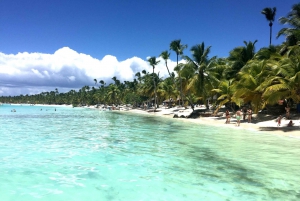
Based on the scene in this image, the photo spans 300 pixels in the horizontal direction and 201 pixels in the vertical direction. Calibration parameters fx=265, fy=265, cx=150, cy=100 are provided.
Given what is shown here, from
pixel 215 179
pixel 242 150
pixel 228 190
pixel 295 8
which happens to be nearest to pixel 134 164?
pixel 215 179

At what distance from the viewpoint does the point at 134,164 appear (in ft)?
33.8

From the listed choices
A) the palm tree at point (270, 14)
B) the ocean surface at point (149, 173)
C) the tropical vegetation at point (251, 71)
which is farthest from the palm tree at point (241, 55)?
the ocean surface at point (149, 173)

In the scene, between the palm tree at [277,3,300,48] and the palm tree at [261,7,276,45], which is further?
the palm tree at [261,7,276,45]

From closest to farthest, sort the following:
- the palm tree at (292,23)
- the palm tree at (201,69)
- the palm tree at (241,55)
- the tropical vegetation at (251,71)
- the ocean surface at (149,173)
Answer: the ocean surface at (149,173) < the tropical vegetation at (251,71) < the palm tree at (292,23) < the palm tree at (241,55) < the palm tree at (201,69)

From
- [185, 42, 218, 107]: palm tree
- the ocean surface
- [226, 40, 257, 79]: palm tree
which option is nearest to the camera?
the ocean surface

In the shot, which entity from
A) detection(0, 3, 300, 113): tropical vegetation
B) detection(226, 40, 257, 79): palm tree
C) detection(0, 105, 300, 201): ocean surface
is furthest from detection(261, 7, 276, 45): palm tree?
detection(0, 105, 300, 201): ocean surface

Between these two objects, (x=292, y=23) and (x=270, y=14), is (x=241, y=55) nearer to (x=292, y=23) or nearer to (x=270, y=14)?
(x=292, y=23)

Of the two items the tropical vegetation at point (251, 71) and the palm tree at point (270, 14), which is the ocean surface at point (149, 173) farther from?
the palm tree at point (270, 14)

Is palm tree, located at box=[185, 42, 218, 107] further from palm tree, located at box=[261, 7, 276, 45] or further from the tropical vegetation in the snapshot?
palm tree, located at box=[261, 7, 276, 45]

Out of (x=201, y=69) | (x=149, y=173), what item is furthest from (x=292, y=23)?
(x=149, y=173)

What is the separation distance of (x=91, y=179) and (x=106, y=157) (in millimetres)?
3329

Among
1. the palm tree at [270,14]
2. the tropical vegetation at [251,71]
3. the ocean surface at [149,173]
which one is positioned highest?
→ the palm tree at [270,14]

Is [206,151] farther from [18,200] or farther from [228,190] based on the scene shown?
[18,200]

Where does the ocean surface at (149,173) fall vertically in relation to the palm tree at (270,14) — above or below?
below
